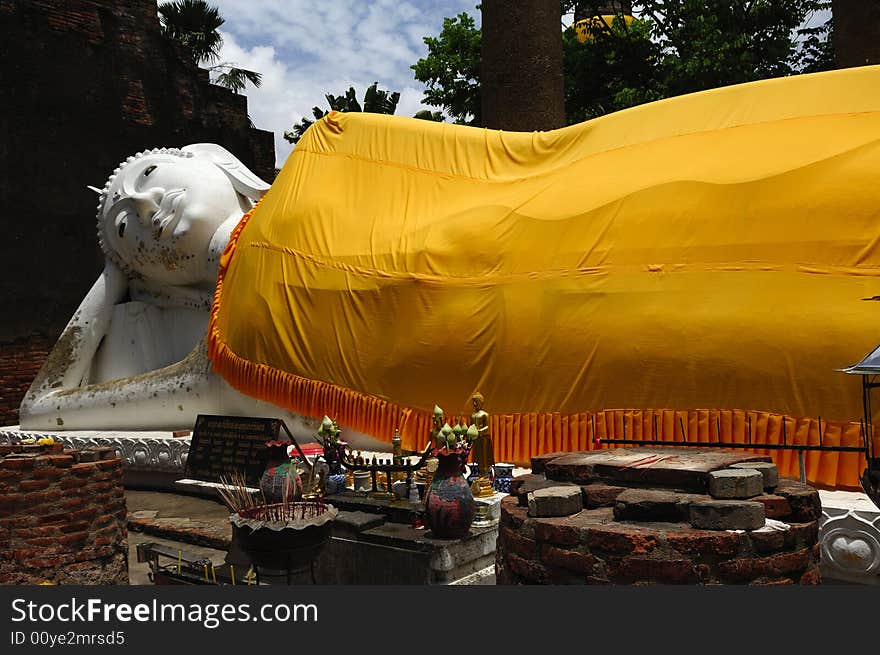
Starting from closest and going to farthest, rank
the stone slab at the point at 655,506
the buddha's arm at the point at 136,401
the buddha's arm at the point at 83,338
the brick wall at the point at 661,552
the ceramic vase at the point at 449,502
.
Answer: the brick wall at the point at 661,552
the stone slab at the point at 655,506
the ceramic vase at the point at 449,502
the buddha's arm at the point at 136,401
the buddha's arm at the point at 83,338

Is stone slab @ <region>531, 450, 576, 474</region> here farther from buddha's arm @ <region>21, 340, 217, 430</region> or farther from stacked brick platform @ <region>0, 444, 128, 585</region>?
buddha's arm @ <region>21, 340, 217, 430</region>

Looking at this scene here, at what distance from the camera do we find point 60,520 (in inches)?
154

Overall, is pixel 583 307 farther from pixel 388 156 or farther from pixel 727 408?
pixel 388 156

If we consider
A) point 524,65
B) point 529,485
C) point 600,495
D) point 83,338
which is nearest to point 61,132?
point 83,338

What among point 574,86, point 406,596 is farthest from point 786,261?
point 574,86

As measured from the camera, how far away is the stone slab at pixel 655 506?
7.17ft

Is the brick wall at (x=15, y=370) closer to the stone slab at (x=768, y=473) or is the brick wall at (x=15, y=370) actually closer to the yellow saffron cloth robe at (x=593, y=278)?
the yellow saffron cloth robe at (x=593, y=278)

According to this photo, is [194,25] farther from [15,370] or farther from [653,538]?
[653,538]

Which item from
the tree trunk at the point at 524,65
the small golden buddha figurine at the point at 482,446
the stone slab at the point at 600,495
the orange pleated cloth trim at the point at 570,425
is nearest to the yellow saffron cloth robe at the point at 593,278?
the orange pleated cloth trim at the point at 570,425

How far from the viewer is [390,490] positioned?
12.4 ft

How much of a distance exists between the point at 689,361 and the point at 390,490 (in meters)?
1.51

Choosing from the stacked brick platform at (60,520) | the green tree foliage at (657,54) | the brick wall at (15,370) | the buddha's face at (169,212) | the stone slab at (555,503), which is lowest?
the stacked brick platform at (60,520)

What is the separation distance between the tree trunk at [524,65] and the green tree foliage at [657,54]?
3744 millimetres

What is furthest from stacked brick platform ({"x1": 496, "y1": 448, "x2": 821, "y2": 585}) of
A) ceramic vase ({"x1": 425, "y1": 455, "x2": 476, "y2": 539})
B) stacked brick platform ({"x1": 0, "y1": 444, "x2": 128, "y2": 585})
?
stacked brick platform ({"x1": 0, "y1": 444, "x2": 128, "y2": 585})
